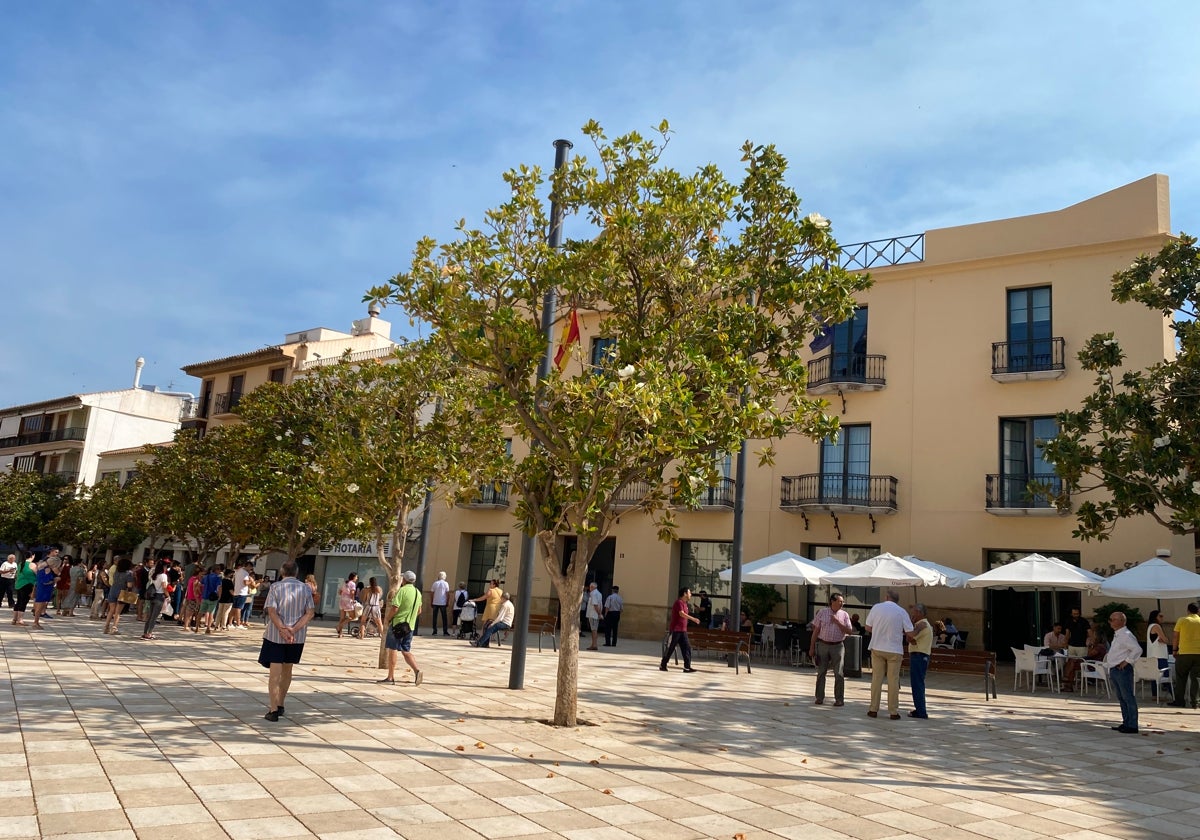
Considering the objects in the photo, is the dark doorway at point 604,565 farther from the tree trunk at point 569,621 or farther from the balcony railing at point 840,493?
the tree trunk at point 569,621

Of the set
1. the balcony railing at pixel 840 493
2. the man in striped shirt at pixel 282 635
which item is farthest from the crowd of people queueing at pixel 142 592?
the balcony railing at pixel 840 493

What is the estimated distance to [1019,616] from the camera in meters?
21.7

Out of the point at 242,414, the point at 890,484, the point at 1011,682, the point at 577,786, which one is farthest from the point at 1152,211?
the point at 242,414

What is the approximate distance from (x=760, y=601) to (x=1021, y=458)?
7448 millimetres

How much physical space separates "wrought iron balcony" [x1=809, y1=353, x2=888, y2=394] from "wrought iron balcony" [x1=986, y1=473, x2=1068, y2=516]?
3.97 metres

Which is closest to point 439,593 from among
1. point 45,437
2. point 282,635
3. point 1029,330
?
point 282,635

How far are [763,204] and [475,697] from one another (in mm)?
7164

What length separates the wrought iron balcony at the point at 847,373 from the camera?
78.9ft

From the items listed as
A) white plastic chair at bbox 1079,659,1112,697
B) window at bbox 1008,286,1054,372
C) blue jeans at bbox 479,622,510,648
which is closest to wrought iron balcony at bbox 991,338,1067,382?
window at bbox 1008,286,1054,372

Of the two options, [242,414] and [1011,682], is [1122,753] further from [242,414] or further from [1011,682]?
[242,414]

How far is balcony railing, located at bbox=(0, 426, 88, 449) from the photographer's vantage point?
5431 cm

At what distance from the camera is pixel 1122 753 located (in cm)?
967

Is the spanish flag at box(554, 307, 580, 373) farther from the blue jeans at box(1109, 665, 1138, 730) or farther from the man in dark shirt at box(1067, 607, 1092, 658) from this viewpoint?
the man in dark shirt at box(1067, 607, 1092, 658)

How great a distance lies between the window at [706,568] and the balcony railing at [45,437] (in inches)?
1715
